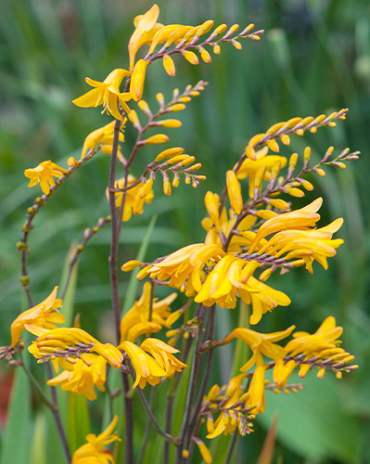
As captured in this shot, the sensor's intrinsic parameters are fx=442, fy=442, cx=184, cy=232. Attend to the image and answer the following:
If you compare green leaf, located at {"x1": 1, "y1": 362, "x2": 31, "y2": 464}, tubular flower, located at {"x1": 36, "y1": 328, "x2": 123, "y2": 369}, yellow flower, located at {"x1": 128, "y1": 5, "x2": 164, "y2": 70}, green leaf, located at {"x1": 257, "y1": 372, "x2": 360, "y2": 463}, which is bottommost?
green leaf, located at {"x1": 257, "y1": 372, "x2": 360, "y2": 463}

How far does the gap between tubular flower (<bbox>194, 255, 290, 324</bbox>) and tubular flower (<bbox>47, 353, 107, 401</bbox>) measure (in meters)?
0.09

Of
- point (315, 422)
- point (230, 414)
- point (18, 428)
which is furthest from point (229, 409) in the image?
point (315, 422)

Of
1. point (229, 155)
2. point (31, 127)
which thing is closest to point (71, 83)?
point (31, 127)

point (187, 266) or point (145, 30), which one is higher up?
point (145, 30)

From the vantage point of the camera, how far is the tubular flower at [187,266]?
26 cm

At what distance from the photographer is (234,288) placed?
0.83ft

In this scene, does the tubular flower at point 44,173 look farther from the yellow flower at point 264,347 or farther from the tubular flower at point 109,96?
the yellow flower at point 264,347

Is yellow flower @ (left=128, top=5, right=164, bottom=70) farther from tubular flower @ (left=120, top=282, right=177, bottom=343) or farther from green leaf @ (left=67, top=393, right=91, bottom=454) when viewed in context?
green leaf @ (left=67, top=393, right=91, bottom=454)

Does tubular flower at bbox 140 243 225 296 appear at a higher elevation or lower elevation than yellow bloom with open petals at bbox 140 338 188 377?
higher

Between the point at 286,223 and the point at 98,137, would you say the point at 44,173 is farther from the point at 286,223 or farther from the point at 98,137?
the point at 286,223

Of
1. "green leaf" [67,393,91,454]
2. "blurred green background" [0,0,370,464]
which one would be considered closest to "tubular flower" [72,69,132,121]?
"green leaf" [67,393,91,454]

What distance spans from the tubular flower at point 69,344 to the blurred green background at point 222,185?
0.29m

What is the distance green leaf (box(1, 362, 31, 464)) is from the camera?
0.48 metres

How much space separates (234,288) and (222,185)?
723 mm
